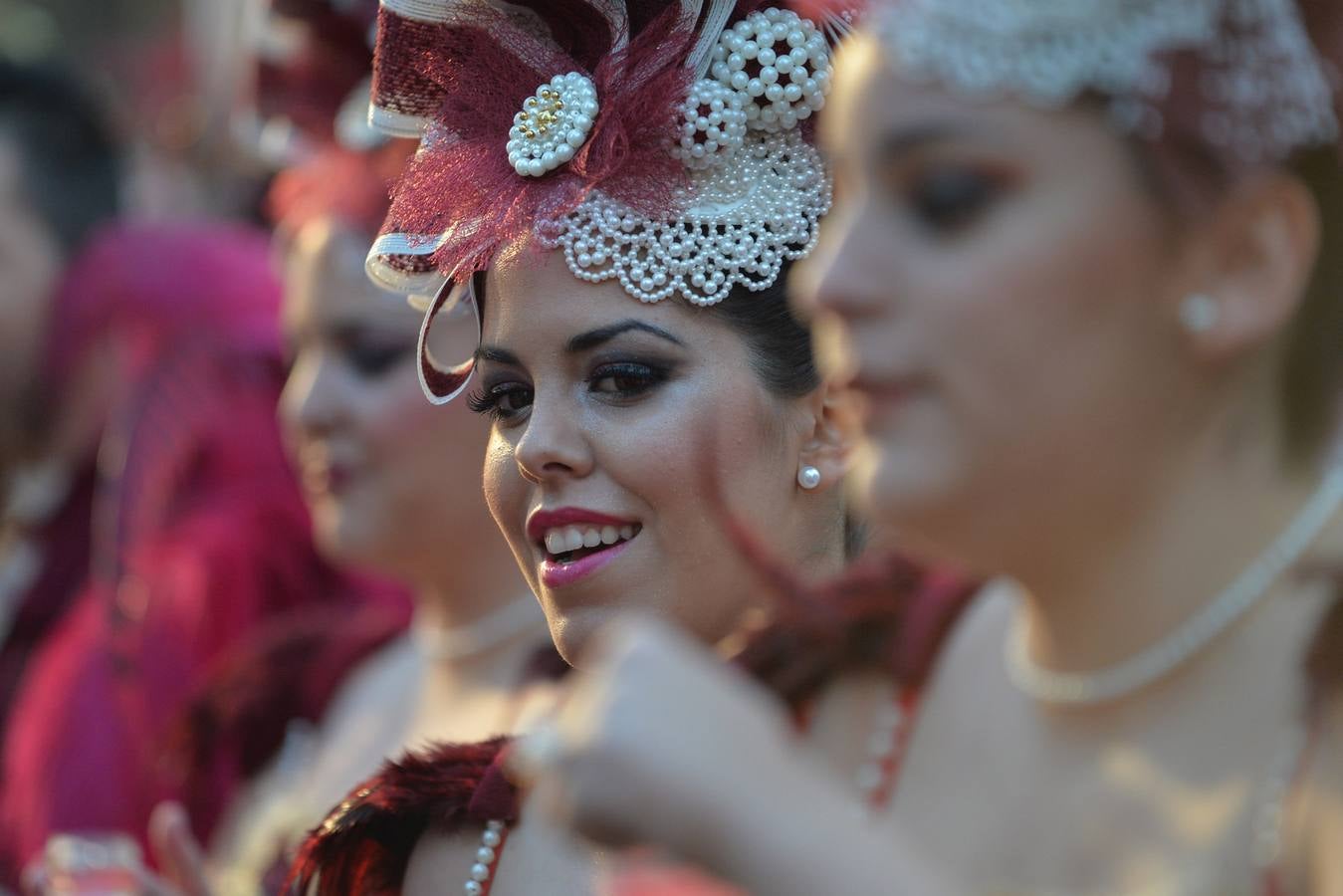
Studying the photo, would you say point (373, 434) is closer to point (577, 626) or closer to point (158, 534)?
point (158, 534)

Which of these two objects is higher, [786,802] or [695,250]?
[786,802]

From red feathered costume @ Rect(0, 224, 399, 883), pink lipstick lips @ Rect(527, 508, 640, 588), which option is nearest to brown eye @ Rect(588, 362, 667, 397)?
pink lipstick lips @ Rect(527, 508, 640, 588)

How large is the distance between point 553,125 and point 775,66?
0.73ft

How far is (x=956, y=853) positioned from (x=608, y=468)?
48cm

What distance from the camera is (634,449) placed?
1679mm

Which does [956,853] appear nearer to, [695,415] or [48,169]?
[695,415]

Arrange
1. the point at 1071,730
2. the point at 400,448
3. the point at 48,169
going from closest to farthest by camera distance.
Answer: the point at 1071,730 → the point at 400,448 → the point at 48,169

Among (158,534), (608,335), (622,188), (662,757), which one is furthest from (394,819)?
(158,534)

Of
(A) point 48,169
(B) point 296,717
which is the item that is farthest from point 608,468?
(A) point 48,169

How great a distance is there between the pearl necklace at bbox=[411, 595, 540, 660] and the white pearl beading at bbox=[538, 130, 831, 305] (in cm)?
108

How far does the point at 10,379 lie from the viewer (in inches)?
155

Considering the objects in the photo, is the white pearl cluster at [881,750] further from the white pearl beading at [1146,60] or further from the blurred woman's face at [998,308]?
the white pearl beading at [1146,60]

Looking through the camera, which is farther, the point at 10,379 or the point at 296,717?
the point at 10,379

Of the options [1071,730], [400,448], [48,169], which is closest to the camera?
[1071,730]
